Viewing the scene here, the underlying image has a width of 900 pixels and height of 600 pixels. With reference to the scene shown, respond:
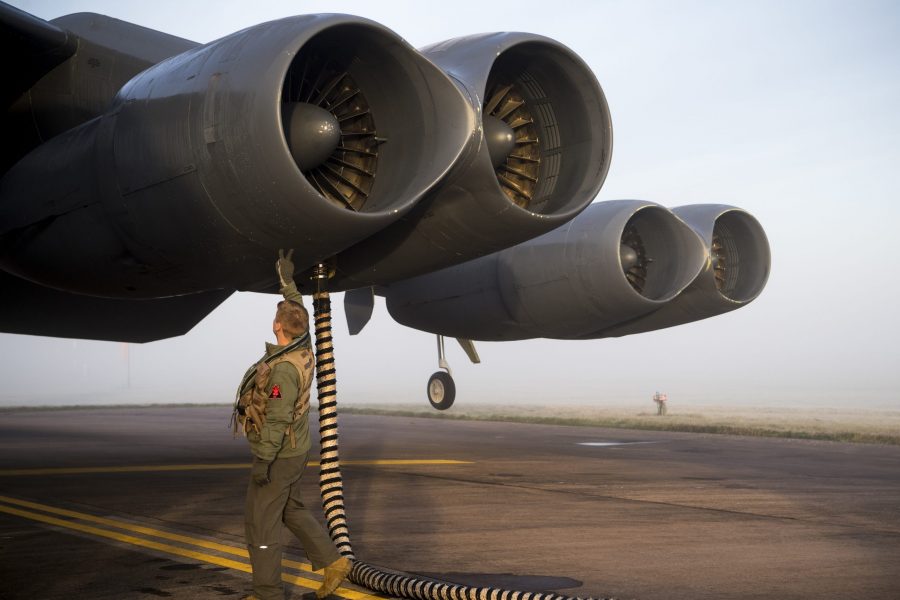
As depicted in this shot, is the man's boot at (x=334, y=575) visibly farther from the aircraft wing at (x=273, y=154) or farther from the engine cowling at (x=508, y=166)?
the engine cowling at (x=508, y=166)

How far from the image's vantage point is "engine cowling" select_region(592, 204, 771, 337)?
12.5 meters

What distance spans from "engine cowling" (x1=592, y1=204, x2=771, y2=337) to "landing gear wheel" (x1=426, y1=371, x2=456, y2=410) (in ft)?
16.2

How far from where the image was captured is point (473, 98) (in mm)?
7293

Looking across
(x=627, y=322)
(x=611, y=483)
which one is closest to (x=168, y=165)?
(x=611, y=483)

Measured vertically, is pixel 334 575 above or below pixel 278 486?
below

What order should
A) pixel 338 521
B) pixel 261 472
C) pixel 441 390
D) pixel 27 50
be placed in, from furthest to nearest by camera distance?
pixel 441 390 → pixel 27 50 → pixel 338 521 → pixel 261 472

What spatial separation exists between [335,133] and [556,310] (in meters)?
5.26

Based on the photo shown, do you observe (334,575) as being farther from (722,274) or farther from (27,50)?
(722,274)

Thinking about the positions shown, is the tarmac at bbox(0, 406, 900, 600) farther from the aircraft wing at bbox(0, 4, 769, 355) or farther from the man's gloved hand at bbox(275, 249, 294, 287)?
the aircraft wing at bbox(0, 4, 769, 355)

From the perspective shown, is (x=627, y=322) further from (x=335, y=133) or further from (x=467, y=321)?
(x=335, y=133)

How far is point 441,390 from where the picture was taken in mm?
17406

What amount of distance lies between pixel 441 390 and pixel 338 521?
39.2 ft

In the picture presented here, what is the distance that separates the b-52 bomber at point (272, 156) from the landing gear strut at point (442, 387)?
6.66 meters

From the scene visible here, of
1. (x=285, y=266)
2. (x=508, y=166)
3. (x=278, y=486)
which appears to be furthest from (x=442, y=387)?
(x=278, y=486)
